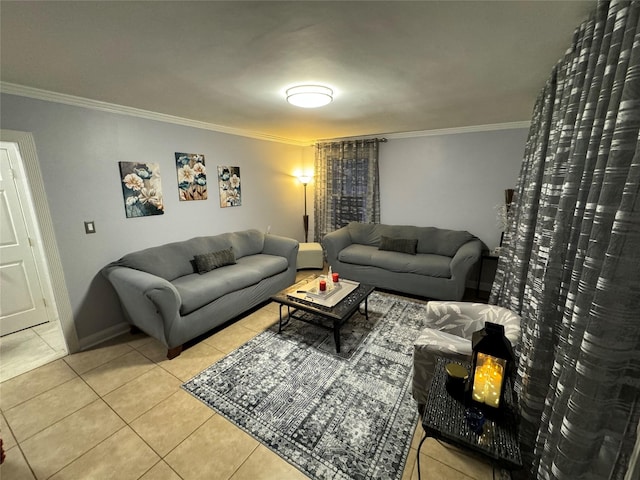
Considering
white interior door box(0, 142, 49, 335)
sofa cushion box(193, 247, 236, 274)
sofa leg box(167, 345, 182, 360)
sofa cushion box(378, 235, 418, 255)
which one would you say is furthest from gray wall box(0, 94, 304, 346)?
sofa cushion box(378, 235, 418, 255)

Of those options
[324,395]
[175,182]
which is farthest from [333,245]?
[324,395]

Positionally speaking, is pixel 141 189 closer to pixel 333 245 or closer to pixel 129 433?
pixel 129 433

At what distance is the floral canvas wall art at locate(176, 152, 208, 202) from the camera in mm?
3414

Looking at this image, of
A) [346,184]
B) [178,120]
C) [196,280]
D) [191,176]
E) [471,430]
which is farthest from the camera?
[346,184]

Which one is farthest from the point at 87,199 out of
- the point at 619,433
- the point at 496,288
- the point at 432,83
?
the point at 496,288

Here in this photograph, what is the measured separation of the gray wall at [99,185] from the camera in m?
2.37

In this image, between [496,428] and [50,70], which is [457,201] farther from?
[50,70]

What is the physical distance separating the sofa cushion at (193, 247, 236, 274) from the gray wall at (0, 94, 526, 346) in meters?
0.51

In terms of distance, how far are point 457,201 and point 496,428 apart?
11.6 feet

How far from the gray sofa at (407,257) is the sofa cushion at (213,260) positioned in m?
1.49

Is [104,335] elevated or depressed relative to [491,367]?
depressed

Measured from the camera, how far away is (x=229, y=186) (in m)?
4.06

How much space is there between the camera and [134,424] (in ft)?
5.97

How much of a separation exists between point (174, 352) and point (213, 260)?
1.17 meters
